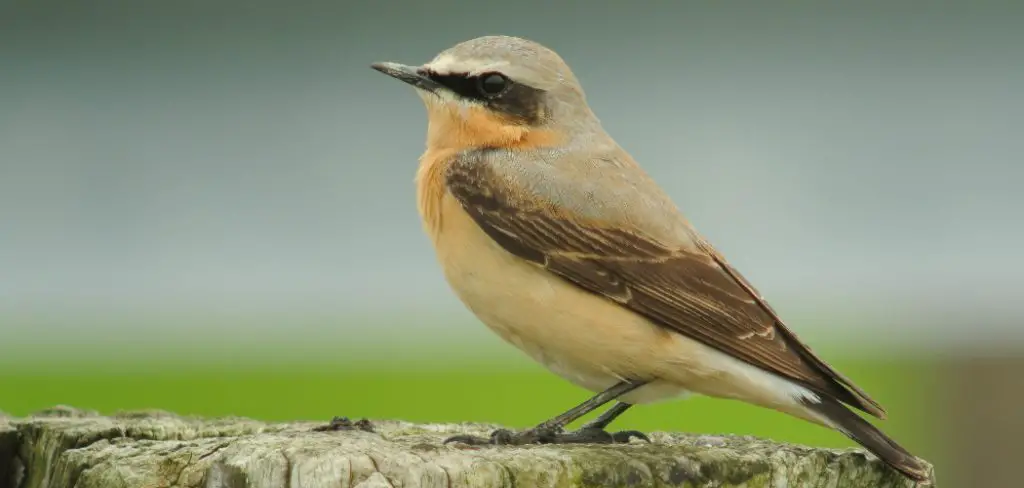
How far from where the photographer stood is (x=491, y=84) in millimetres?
6195

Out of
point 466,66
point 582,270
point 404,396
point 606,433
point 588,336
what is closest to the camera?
point 588,336

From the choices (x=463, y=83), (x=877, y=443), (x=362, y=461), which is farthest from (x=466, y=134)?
(x=362, y=461)

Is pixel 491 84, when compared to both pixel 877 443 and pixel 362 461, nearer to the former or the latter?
pixel 877 443

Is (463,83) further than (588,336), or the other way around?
(463,83)

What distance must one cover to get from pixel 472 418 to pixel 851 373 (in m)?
2.86

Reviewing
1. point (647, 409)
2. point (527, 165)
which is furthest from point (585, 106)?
point (647, 409)

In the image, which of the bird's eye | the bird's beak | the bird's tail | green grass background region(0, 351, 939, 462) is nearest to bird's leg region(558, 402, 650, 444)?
the bird's tail

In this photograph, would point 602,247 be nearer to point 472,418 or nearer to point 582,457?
point 582,457

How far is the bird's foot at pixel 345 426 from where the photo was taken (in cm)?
499

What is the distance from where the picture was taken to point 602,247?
5.70 meters

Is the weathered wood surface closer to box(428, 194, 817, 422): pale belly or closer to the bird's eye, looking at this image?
box(428, 194, 817, 422): pale belly

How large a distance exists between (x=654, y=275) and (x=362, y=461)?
6.31 ft

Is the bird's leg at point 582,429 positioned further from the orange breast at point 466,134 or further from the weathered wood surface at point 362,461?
the orange breast at point 466,134

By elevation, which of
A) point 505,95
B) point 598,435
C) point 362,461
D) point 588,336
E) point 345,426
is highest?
point 505,95
